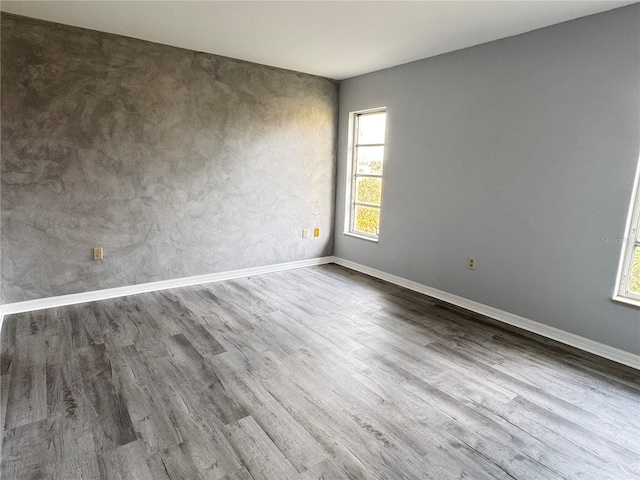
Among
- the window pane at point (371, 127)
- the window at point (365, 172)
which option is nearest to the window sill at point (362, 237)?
the window at point (365, 172)

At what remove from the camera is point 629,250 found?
2705mm

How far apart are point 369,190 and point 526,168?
81.5 inches

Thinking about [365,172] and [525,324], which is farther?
[365,172]

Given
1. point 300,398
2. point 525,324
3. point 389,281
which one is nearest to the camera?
point 300,398

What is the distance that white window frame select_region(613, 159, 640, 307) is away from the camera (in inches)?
104

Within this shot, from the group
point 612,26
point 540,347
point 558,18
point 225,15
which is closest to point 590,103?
point 612,26

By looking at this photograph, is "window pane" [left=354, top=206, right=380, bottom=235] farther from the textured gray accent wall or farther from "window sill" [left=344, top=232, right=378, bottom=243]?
the textured gray accent wall

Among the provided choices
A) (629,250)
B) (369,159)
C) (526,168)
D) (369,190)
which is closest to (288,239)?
(369,190)

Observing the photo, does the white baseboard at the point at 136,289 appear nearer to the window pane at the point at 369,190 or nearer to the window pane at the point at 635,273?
the window pane at the point at 369,190

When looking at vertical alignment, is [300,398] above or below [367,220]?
below

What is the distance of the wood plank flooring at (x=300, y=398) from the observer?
5.65 ft

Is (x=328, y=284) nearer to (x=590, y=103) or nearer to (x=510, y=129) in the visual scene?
(x=510, y=129)

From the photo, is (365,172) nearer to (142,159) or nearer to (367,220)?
(367,220)

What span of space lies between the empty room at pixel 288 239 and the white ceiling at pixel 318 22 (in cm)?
3
